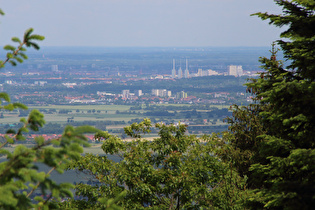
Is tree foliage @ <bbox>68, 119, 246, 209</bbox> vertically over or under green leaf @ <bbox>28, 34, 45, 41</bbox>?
under

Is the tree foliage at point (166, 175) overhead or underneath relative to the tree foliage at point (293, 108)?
underneath

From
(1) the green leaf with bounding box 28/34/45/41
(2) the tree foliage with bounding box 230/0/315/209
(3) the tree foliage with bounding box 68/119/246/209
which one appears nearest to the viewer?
(1) the green leaf with bounding box 28/34/45/41

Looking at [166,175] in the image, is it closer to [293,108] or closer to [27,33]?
[293,108]

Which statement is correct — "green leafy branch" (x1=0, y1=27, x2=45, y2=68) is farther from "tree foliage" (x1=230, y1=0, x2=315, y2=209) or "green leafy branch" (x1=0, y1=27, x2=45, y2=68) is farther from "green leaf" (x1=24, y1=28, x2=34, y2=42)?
"tree foliage" (x1=230, y1=0, x2=315, y2=209)

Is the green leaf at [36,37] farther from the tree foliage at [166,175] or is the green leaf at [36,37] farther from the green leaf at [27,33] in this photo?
the tree foliage at [166,175]

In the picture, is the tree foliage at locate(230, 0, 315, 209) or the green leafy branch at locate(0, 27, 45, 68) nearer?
the green leafy branch at locate(0, 27, 45, 68)

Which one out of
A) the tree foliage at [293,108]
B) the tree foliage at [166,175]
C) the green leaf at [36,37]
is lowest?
the tree foliage at [166,175]

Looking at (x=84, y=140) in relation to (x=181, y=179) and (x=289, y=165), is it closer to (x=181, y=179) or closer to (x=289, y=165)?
(x=289, y=165)

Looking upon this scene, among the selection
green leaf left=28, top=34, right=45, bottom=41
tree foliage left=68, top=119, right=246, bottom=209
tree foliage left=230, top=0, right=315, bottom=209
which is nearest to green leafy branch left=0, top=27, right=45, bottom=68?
green leaf left=28, top=34, right=45, bottom=41

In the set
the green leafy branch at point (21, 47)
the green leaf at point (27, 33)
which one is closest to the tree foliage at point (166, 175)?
the green leafy branch at point (21, 47)

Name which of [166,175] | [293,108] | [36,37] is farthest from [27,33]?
[166,175]

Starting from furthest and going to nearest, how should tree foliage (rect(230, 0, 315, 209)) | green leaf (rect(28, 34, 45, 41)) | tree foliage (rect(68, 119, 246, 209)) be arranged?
tree foliage (rect(68, 119, 246, 209)), tree foliage (rect(230, 0, 315, 209)), green leaf (rect(28, 34, 45, 41))
